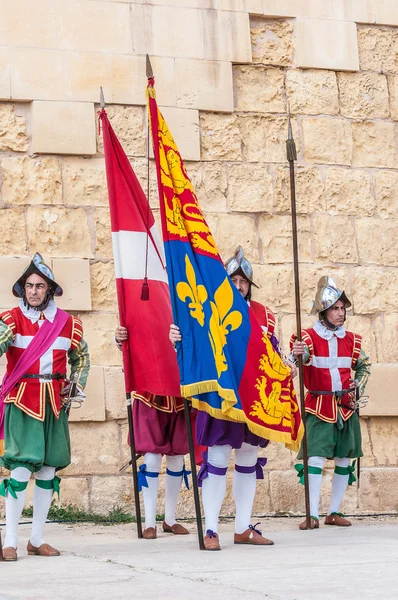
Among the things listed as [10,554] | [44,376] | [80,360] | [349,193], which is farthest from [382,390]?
[10,554]

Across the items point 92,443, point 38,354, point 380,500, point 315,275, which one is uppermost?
point 315,275

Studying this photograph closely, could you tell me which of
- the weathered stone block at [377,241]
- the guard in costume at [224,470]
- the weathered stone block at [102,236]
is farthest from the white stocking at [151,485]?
the weathered stone block at [377,241]

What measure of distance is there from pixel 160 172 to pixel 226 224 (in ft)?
8.02

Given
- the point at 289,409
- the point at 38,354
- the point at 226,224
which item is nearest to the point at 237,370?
the point at 289,409

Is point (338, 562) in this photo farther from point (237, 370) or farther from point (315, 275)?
point (315, 275)

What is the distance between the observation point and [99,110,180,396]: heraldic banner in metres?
7.23

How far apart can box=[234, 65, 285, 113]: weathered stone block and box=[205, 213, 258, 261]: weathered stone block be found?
3.08ft

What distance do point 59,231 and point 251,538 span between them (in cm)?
297

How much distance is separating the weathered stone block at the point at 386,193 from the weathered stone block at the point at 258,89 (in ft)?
3.30

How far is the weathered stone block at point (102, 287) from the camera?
28.0 ft

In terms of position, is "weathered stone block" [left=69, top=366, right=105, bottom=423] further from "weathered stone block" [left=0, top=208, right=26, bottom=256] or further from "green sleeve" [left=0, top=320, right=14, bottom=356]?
"green sleeve" [left=0, top=320, right=14, bottom=356]

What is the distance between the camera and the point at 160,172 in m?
6.57

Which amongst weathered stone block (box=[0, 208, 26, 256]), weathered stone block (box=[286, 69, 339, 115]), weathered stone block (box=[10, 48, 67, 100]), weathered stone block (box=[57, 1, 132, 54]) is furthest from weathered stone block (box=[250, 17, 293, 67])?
weathered stone block (box=[0, 208, 26, 256])

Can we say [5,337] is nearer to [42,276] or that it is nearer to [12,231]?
[42,276]
